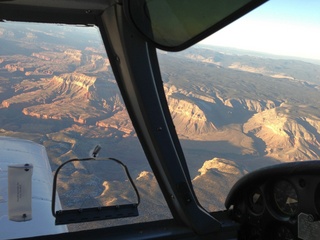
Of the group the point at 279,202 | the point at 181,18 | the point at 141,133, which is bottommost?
the point at 279,202

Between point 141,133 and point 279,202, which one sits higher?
point 141,133

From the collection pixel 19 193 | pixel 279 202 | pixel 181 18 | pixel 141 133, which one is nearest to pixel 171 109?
pixel 141 133

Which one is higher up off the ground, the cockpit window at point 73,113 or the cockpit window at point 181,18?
the cockpit window at point 181,18

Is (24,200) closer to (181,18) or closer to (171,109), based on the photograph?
(171,109)

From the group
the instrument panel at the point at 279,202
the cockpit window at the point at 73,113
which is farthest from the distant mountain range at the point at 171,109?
the instrument panel at the point at 279,202

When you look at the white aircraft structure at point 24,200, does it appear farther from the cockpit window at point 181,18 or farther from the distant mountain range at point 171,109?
the cockpit window at point 181,18

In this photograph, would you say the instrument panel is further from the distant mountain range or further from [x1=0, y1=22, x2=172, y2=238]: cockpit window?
[x1=0, y1=22, x2=172, y2=238]: cockpit window

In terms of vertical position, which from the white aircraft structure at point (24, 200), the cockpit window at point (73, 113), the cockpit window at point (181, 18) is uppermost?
the cockpit window at point (181, 18)

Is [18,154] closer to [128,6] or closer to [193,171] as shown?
[193,171]
